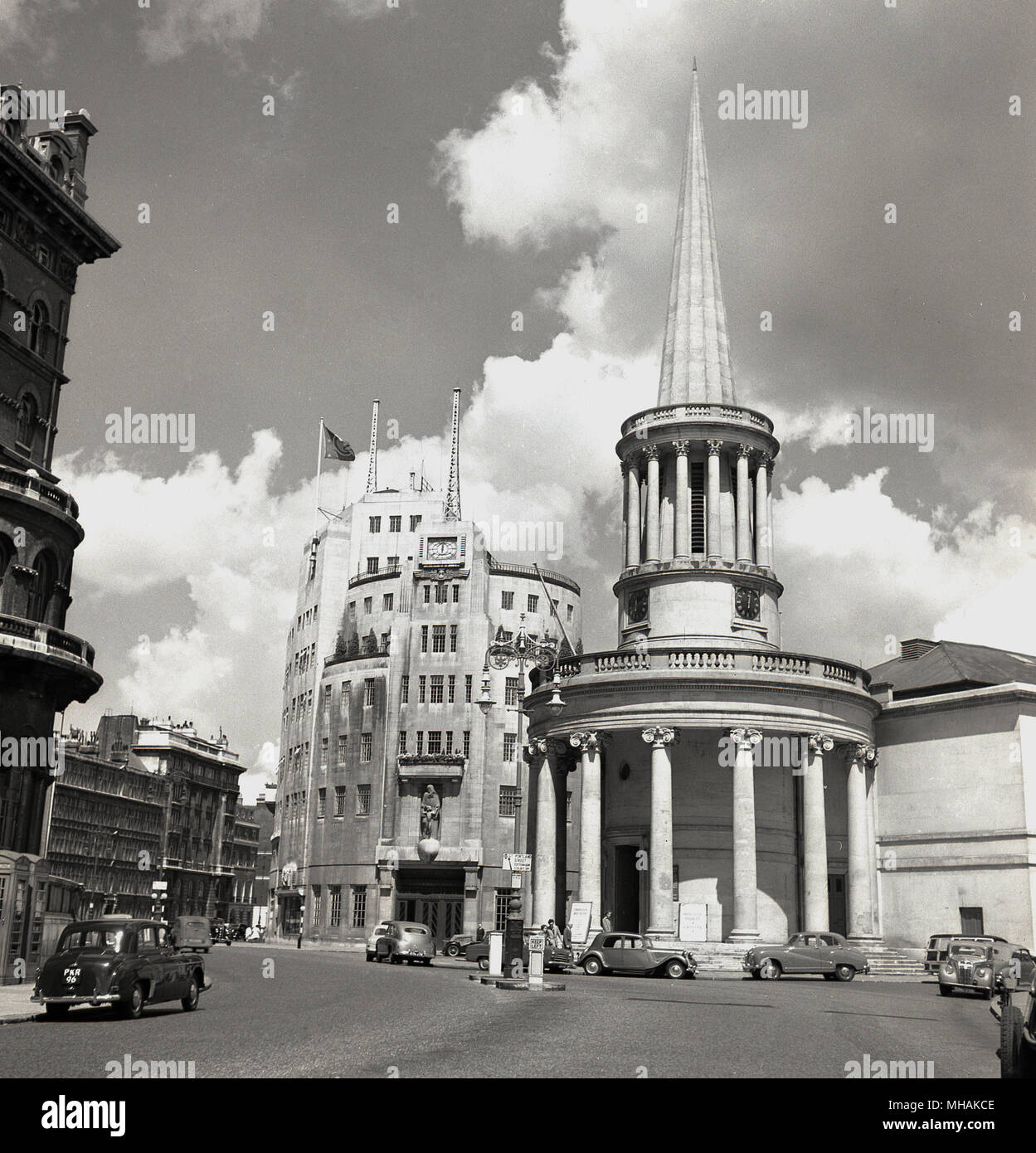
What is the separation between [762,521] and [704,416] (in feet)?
16.0

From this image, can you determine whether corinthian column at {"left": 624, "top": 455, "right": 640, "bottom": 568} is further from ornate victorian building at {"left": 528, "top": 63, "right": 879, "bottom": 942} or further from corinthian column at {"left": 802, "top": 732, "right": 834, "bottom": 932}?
corinthian column at {"left": 802, "top": 732, "right": 834, "bottom": 932}

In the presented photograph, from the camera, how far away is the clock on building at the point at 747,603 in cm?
5103

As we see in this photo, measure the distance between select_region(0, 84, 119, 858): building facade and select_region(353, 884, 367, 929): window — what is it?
45233 mm

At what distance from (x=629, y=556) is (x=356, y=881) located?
40.6 metres

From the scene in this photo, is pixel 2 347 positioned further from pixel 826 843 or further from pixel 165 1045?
pixel 826 843

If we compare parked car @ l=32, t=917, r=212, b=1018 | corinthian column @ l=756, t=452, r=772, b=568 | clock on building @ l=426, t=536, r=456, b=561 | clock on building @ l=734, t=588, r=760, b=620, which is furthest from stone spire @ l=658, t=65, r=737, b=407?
clock on building @ l=426, t=536, r=456, b=561

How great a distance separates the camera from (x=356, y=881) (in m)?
84.8

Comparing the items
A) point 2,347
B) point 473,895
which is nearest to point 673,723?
point 2,347

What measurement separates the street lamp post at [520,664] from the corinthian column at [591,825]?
1.80 meters

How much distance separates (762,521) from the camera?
52.2 meters

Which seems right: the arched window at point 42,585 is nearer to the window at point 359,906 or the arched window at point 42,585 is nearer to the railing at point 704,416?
the railing at point 704,416

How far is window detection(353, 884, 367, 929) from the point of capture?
84250mm

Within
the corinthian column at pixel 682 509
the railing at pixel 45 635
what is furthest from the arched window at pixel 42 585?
the corinthian column at pixel 682 509

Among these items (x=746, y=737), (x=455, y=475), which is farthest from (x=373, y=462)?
(x=746, y=737)
